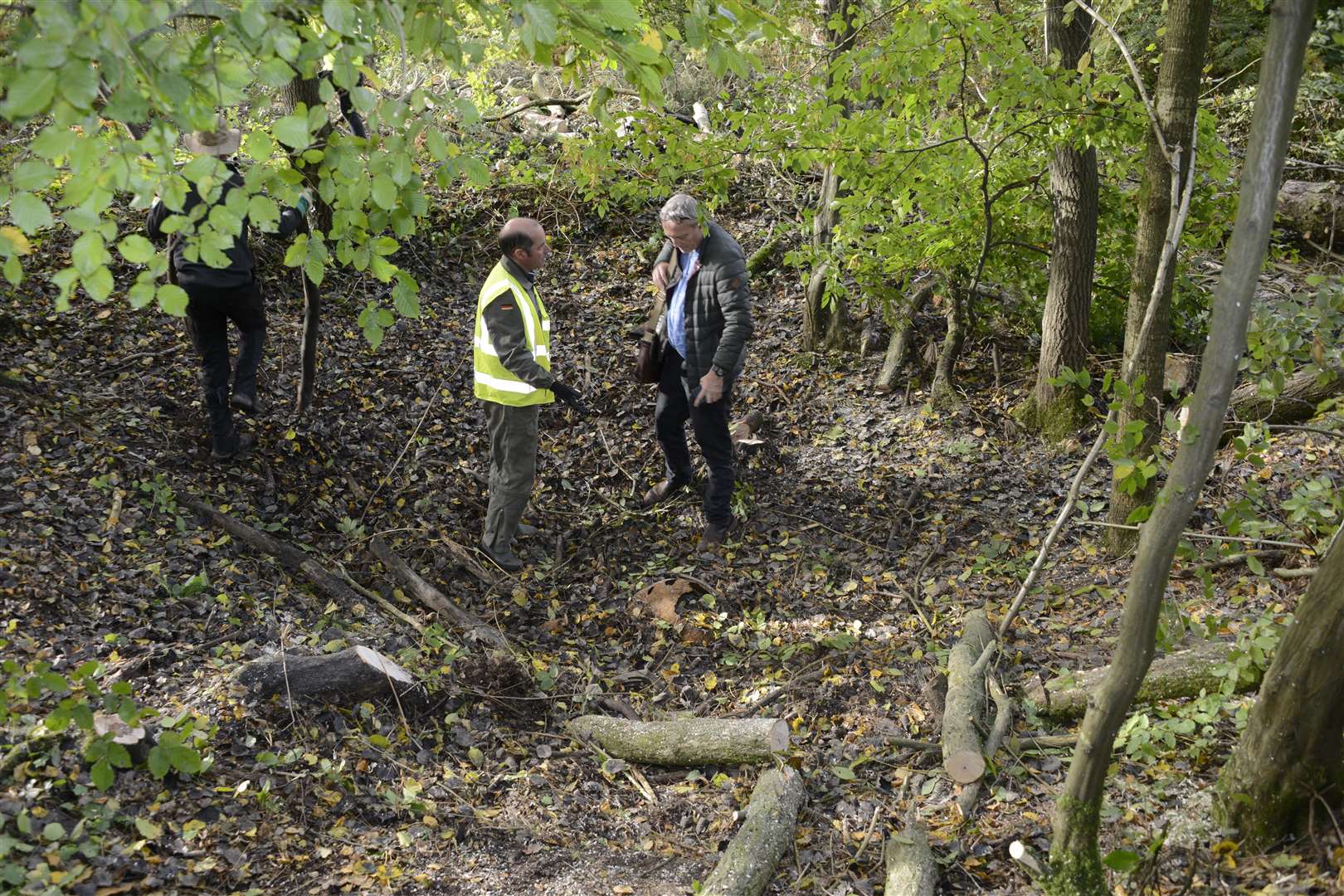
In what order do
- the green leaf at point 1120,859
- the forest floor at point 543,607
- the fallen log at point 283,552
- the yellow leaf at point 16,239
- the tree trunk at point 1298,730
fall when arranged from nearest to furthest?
the yellow leaf at point 16,239 < the green leaf at point 1120,859 < the tree trunk at point 1298,730 < the forest floor at point 543,607 < the fallen log at point 283,552

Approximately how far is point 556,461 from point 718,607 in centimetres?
223

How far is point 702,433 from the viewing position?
6430 millimetres

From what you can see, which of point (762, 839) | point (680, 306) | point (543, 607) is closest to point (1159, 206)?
point (680, 306)

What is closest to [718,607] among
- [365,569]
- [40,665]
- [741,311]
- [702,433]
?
[702,433]

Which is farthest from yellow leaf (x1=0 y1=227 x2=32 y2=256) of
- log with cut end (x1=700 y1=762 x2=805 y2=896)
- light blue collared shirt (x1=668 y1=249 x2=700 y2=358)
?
light blue collared shirt (x1=668 y1=249 x2=700 y2=358)

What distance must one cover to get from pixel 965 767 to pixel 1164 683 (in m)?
1.04

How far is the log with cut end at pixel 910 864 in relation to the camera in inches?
132

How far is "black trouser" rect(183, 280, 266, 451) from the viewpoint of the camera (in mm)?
6227

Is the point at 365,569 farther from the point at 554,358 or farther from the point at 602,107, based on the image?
the point at 602,107

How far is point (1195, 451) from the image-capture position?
8.80 feet

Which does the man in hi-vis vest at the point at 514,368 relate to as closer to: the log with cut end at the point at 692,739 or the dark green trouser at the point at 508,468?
the dark green trouser at the point at 508,468

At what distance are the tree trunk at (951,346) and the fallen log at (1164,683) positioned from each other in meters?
3.69

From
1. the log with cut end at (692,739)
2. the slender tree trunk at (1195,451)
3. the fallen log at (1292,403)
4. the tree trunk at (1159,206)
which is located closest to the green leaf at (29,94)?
the slender tree trunk at (1195,451)

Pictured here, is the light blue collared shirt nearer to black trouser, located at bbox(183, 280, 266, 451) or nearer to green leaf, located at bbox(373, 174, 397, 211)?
black trouser, located at bbox(183, 280, 266, 451)
